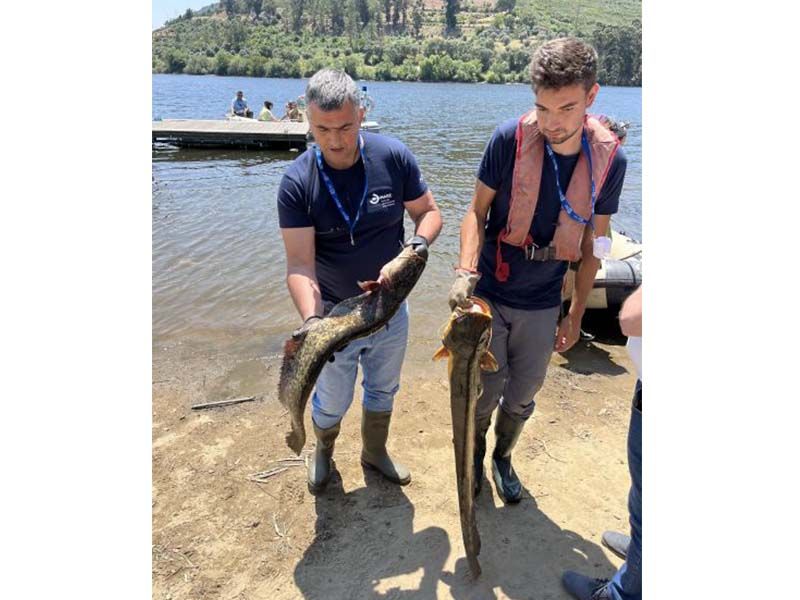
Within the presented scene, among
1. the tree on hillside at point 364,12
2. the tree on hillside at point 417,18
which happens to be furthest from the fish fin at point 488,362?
the tree on hillside at point 364,12

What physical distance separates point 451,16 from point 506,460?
18987 centimetres

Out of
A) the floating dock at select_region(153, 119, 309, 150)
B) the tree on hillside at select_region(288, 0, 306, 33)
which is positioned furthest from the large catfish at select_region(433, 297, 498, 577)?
the tree on hillside at select_region(288, 0, 306, 33)

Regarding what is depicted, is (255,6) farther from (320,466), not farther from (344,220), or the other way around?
(320,466)

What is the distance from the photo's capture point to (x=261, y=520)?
394 cm

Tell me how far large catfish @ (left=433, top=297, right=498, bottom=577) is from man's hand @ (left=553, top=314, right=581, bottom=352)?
3.30 ft

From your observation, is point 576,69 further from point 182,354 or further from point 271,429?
point 182,354

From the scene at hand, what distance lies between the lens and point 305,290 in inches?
133

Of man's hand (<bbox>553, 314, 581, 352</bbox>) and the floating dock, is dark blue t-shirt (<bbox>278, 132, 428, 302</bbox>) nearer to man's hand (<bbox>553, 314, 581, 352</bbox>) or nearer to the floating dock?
man's hand (<bbox>553, 314, 581, 352</bbox>)

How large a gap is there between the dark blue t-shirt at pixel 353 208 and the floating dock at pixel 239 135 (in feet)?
70.6

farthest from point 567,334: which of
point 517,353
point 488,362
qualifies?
point 488,362

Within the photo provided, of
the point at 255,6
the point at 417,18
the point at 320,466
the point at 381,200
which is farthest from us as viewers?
the point at 255,6

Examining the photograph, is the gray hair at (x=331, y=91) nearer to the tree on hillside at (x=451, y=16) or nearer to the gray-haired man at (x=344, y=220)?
the gray-haired man at (x=344, y=220)

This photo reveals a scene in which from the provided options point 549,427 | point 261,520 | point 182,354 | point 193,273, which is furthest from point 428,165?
point 261,520

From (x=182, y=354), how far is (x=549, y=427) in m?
4.90
